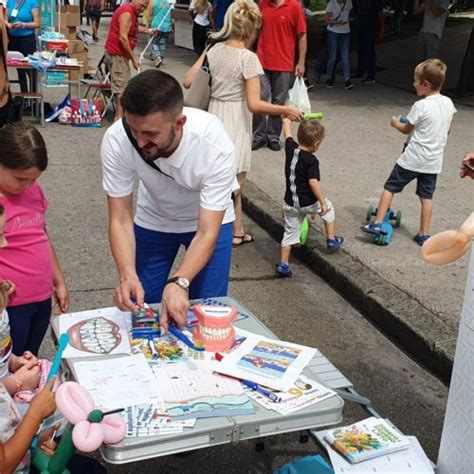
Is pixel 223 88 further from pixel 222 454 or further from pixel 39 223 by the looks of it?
pixel 222 454

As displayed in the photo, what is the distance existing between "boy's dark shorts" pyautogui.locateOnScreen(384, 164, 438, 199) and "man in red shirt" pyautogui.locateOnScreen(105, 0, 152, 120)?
16.6ft

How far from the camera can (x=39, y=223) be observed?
331 cm

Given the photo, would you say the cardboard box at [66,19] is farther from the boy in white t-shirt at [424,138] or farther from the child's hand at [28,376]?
the child's hand at [28,376]

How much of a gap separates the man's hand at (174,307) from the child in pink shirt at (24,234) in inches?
29.2

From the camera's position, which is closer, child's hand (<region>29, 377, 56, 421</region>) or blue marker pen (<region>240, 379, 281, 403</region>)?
child's hand (<region>29, 377, 56, 421</region>)

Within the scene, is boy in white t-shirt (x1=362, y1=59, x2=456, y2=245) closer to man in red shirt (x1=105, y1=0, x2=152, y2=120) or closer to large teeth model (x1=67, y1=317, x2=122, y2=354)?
large teeth model (x1=67, y1=317, x2=122, y2=354)

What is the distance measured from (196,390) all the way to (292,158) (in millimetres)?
3242

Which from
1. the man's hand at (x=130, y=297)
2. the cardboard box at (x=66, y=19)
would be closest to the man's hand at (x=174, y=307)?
the man's hand at (x=130, y=297)

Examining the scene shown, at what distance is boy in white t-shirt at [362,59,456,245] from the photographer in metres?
5.77

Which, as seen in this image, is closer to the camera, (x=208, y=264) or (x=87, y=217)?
(x=208, y=264)

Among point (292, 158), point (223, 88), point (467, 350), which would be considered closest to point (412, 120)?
point (292, 158)

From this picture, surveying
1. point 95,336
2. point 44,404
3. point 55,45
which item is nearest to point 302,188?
point 95,336

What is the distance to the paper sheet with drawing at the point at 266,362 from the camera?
251 cm

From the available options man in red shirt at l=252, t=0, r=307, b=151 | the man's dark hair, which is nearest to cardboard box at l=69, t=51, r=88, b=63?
man in red shirt at l=252, t=0, r=307, b=151
